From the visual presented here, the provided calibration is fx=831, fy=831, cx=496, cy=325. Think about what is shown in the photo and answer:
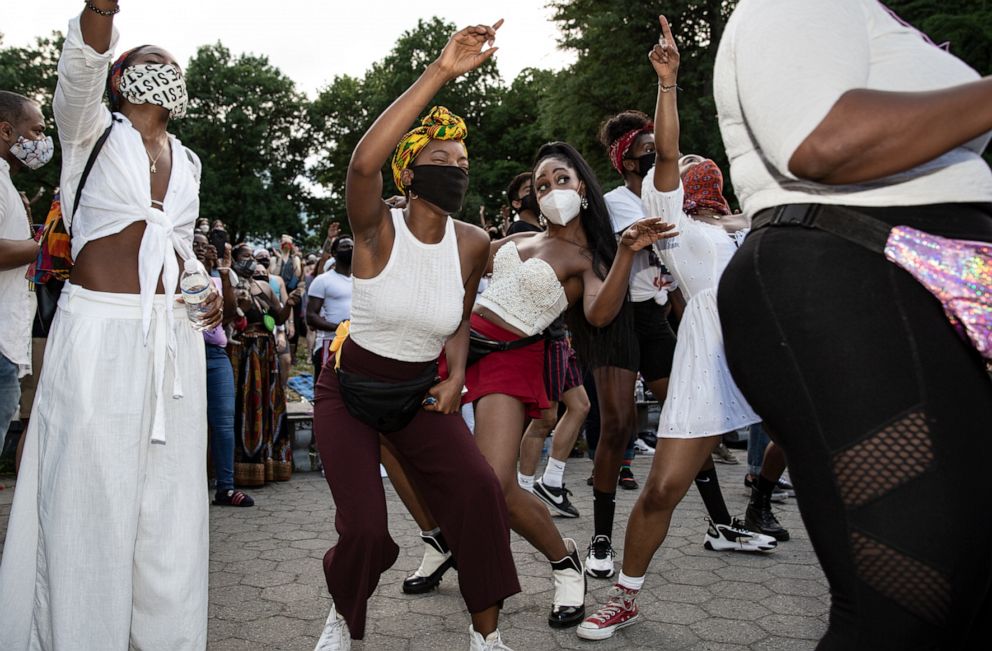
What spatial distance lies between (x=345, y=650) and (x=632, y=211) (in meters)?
3.04

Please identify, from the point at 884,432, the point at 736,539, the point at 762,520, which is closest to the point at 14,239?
the point at 884,432

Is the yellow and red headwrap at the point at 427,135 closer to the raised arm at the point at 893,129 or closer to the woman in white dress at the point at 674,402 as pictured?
the woman in white dress at the point at 674,402

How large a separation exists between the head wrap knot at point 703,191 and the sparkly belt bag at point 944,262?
3.14m

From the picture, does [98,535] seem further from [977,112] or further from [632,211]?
[632,211]

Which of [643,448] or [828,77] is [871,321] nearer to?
[828,77]

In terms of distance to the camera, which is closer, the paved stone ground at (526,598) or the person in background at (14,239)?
the paved stone ground at (526,598)

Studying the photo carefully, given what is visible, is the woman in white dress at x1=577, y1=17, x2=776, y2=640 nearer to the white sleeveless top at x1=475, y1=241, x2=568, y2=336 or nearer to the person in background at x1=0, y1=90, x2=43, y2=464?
the white sleeveless top at x1=475, y1=241, x2=568, y2=336

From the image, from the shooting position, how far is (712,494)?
502 cm

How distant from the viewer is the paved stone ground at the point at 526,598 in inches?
145

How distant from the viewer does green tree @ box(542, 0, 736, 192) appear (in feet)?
75.7

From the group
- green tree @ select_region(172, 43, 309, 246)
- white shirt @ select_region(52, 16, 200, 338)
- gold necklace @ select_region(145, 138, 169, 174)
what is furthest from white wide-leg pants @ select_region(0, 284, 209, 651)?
green tree @ select_region(172, 43, 309, 246)

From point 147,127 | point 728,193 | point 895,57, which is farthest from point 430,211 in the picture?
point 728,193

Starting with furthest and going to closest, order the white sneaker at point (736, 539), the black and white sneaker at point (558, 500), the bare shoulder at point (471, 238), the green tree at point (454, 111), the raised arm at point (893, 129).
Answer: the green tree at point (454, 111)
the black and white sneaker at point (558, 500)
the white sneaker at point (736, 539)
the bare shoulder at point (471, 238)
the raised arm at point (893, 129)

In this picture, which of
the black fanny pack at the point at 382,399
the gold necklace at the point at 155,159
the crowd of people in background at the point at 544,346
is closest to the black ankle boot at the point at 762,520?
the crowd of people in background at the point at 544,346
